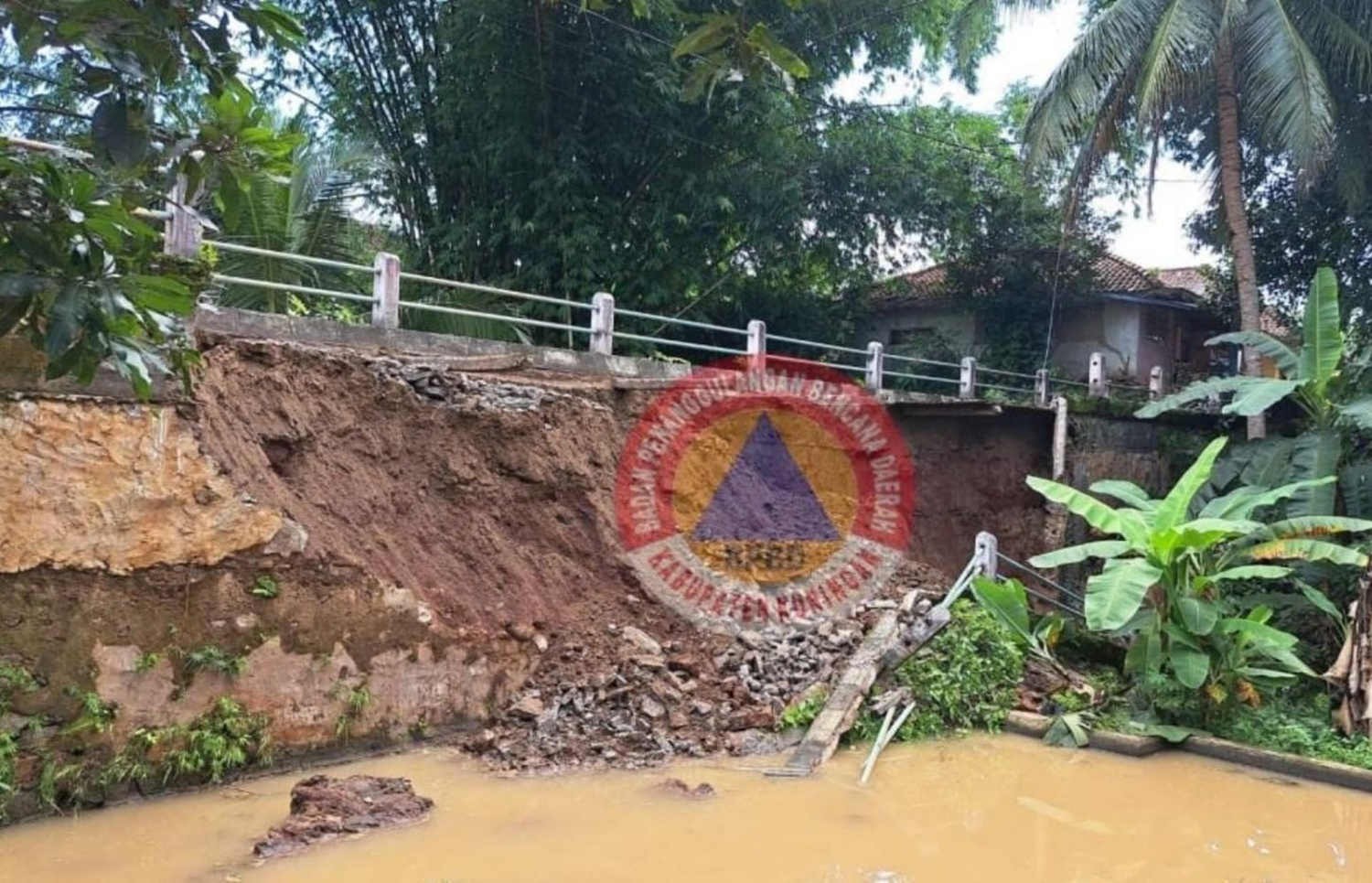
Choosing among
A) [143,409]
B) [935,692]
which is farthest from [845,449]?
[143,409]

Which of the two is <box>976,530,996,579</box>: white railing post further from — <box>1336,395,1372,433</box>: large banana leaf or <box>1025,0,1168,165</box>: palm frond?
<box>1025,0,1168,165</box>: palm frond

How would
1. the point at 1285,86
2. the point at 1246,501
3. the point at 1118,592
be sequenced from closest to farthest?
the point at 1118,592 < the point at 1246,501 < the point at 1285,86

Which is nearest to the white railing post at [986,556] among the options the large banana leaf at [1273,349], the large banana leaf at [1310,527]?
the large banana leaf at [1310,527]

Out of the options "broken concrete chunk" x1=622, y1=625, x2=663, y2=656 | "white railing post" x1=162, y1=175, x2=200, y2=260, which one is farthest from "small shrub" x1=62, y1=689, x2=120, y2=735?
"broken concrete chunk" x1=622, y1=625, x2=663, y2=656

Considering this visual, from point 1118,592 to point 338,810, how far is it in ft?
17.6

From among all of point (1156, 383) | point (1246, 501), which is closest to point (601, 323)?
point (1246, 501)

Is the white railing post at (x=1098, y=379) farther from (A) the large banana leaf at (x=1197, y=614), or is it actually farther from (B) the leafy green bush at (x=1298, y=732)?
(A) the large banana leaf at (x=1197, y=614)

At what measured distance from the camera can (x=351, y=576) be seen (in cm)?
639

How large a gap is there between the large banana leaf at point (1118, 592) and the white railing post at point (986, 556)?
6.11 ft

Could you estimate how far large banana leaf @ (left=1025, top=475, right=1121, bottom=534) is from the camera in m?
7.70

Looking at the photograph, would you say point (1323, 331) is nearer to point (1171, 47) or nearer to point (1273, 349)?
point (1273, 349)

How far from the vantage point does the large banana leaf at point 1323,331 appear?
9516mm

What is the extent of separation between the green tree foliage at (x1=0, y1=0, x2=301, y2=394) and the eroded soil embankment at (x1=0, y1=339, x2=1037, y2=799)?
3483 mm

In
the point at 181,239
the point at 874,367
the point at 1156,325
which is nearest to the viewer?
the point at 181,239
